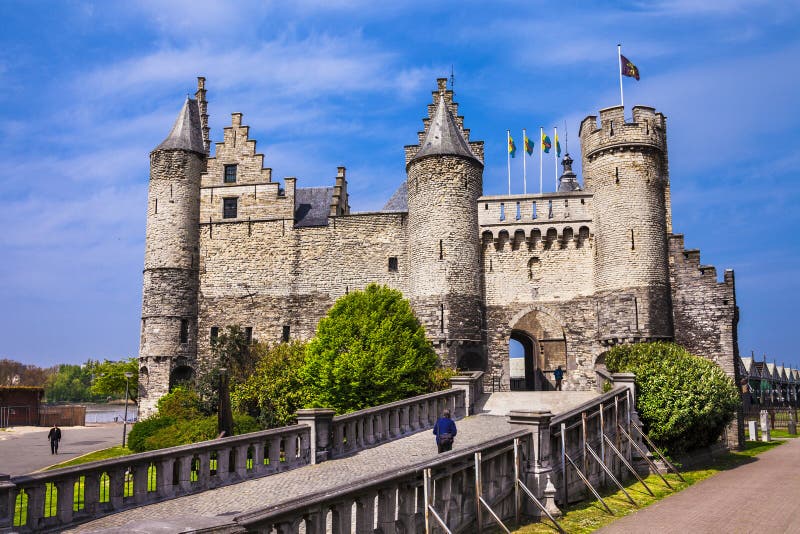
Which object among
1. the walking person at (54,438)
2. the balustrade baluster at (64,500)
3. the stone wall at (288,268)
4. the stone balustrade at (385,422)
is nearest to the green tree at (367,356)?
the stone balustrade at (385,422)

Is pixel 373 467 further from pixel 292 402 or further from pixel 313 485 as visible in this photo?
pixel 292 402

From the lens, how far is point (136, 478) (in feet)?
40.3

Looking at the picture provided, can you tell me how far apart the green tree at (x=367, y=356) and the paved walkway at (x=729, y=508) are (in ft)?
38.0

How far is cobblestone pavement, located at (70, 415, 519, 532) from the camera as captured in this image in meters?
11.5

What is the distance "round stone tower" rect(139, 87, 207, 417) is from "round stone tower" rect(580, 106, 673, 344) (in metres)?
21.7

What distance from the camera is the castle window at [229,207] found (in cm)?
3987

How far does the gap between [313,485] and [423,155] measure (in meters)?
24.9

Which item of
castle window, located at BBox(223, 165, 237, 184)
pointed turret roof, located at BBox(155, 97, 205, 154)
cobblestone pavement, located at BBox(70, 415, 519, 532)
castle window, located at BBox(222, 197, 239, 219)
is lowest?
cobblestone pavement, located at BBox(70, 415, 519, 532)

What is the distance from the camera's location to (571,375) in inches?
1373

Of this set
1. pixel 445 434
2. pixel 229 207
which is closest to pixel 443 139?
pixel 229 207

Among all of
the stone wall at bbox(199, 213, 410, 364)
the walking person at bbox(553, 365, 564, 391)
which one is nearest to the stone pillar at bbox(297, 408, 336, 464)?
the walking person at bbox(553, 365, 564, 391)

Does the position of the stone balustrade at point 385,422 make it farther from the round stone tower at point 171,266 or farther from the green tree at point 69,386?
the green tree at point 69,386

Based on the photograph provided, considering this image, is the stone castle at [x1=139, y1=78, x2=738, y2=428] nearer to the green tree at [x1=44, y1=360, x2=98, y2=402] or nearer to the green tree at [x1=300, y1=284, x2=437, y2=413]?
the green tree at [x1=300, y1=284, x2=437, y2=413]

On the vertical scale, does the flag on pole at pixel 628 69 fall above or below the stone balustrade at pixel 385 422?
above
